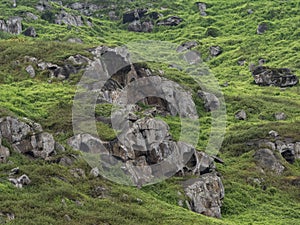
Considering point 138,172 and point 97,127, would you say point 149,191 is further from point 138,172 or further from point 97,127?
point 97,127

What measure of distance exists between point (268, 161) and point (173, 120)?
13.7 meters

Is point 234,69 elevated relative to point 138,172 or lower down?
lower down

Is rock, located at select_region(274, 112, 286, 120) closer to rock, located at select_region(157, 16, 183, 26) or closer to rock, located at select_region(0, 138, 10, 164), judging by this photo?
rock, located at select_region(0, 138, 10, 164)

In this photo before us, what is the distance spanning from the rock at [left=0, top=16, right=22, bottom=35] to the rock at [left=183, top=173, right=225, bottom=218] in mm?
66057

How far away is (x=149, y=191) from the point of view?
45.9m

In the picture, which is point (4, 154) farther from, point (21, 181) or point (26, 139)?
point (21, 181)

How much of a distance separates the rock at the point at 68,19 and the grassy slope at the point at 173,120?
3.69 meters

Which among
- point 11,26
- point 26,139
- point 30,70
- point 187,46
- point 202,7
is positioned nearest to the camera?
point 26,139

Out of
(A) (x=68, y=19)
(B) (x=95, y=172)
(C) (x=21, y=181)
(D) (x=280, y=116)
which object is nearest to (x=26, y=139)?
(B) (x=95, y=172)

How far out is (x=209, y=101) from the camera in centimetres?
7856

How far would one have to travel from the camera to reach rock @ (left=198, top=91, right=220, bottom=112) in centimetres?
7743

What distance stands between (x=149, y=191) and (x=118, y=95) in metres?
21.6

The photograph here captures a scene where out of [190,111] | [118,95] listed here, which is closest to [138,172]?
[118,95]

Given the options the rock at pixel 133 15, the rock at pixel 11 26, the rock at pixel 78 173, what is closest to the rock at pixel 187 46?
the rock at pixel 133 15
